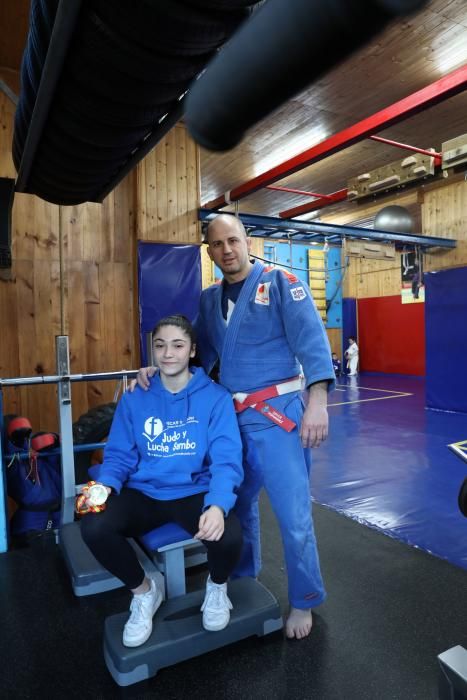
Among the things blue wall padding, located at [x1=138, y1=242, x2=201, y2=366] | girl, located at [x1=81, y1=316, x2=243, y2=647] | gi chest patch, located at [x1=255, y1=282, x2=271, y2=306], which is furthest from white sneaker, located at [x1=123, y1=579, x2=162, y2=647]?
blue wall padding, located at [x1=138, y1=242, x2=201, y2=366]

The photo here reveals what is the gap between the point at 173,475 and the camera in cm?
Result: 174

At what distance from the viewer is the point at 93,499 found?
1599 mm

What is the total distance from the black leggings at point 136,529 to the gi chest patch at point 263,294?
0.78 metres

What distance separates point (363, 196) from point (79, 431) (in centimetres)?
375

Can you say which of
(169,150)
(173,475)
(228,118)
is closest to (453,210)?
(169,150)

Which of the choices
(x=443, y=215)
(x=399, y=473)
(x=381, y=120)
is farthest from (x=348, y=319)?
(x=399, y=473)

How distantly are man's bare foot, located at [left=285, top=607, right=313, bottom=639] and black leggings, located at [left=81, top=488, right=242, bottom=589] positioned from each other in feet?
1.11

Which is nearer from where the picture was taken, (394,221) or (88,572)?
(88,572)

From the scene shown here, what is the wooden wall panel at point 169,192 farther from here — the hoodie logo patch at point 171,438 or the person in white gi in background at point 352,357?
the person in white gi in background at point 352,357

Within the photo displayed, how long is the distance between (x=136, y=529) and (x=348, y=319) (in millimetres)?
11545

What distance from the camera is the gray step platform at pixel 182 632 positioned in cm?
148

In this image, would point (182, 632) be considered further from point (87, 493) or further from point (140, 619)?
point (87, 493)

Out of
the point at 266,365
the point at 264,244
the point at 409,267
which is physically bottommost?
the point at 266,365

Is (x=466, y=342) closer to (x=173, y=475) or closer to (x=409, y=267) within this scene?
(x=409, y=267)
